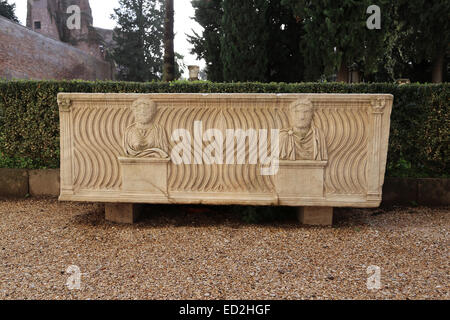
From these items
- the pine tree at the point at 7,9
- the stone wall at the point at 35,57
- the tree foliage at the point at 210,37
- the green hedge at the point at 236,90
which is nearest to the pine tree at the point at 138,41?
the stone wall at the point at 35,57

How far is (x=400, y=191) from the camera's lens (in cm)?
369

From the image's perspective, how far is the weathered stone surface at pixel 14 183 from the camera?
3.92 meters

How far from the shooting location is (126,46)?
16.9 m

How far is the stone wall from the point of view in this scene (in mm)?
9867

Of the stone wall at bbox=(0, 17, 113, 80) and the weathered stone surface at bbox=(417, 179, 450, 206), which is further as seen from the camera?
the stone wall at bbox=(0, 17, 113, 80)

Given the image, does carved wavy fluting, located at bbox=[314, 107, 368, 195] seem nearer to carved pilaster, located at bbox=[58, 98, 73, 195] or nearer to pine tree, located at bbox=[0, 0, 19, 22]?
carved pilaster, located at bbox=[58, 98, 73, 195]

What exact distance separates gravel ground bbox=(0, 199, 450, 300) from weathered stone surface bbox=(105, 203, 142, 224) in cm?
9

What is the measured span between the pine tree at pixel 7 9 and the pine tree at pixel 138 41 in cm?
551

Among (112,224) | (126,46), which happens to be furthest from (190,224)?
(126,46)

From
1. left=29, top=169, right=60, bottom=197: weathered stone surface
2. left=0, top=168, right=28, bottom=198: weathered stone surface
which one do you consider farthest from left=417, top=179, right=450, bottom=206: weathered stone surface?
left=0, top=168, right=28, bottom=198: weathered stone surface

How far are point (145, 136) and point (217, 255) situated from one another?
126cm

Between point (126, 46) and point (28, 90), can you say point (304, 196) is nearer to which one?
point (28, 90)

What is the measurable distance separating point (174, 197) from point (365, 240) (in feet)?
5.64

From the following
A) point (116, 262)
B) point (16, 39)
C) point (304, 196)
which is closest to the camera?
point (116, 262)
